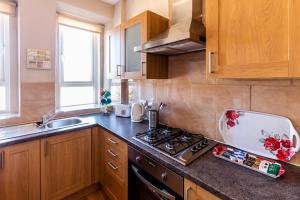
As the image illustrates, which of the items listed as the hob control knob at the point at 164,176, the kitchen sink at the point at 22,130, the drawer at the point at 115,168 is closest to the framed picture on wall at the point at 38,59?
the kitchen sink at the point at 22,130

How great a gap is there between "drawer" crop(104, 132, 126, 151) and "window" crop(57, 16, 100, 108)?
1.05m

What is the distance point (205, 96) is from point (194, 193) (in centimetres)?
79

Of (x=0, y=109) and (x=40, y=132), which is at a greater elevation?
(x=0, y=109)

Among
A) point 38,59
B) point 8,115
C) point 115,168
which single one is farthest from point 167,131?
point 8,115

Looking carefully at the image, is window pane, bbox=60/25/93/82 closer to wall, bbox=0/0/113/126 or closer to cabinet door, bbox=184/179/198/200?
wall, bbox=0/0/113/126

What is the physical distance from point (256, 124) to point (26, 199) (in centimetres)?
194

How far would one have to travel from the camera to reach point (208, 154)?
1140 millimetres

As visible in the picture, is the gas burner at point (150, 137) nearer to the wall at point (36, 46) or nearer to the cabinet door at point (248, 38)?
the cabinet door at point (248, 38)

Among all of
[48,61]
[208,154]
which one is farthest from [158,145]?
[48,61]

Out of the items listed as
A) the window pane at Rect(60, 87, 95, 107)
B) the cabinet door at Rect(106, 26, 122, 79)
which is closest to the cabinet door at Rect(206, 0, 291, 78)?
the cabinet door at Rect(106, 26, 122, 79)

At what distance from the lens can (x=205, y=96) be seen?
1.43 metres

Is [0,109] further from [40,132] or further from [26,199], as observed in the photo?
[26,199]

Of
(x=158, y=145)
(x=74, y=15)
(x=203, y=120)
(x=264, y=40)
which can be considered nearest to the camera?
(x=264, y=40)

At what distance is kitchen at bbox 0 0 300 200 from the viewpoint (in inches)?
33.6
